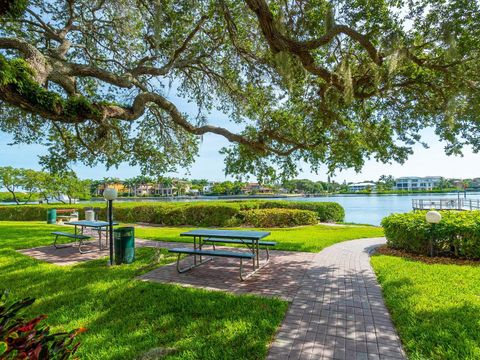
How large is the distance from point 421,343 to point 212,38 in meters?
9.27

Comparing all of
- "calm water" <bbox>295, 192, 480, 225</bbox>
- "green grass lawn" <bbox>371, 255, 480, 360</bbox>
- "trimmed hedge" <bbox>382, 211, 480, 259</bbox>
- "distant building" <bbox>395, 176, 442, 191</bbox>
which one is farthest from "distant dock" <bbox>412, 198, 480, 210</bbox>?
"distant building" <bbox>395, 176, 442, 191</bbox>

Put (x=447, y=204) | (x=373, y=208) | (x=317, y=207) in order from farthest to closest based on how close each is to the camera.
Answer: (x=373, y=208) < (x=447, y=204) < (x=317, y=207)

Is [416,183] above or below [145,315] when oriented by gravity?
above

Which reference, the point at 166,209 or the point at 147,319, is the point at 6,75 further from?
the point at 166,209

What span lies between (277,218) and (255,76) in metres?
8.67

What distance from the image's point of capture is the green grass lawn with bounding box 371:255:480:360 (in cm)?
288

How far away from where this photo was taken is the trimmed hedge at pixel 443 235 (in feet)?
21.9

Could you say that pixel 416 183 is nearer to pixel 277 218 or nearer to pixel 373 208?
pixel 373 208

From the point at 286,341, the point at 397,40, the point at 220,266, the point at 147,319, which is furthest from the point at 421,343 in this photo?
the point at 397,40

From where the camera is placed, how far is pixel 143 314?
3.74m

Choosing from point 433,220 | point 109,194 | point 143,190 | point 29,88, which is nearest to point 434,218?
point 433,220

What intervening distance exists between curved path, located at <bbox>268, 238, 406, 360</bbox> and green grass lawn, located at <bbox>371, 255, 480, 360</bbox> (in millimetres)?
191

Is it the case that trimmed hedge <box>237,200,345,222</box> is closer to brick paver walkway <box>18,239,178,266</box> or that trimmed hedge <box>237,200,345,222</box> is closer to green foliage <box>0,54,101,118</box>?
brick paver walkway <box>18,239,178,266</box>

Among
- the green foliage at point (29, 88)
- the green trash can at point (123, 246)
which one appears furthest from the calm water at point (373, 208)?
the green foliage at point (29, 88)
